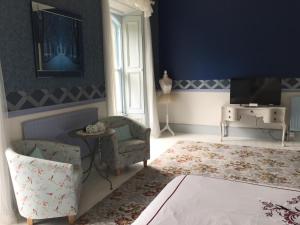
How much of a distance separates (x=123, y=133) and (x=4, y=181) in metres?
1.76

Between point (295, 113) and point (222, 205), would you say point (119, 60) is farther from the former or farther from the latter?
point (222, 205)

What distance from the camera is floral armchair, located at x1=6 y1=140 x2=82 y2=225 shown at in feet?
7.41

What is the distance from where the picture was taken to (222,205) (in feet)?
4.86

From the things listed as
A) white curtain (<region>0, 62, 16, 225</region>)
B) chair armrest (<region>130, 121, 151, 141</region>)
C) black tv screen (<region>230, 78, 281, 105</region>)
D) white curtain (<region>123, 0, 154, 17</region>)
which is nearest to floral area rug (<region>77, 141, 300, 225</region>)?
chair armrest (<region>130, 121, 151, 141</region>)

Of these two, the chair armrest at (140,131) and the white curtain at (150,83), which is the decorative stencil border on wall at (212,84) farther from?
the chair armrest at (140,131)

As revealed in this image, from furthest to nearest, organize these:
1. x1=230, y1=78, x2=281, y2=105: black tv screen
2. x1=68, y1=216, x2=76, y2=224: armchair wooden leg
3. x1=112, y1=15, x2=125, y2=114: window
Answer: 1. x1=112, y1=15, x2=125, y2=114: window
2. x1=230, y1=78, x2=281, y2=105: black tv screen
3. x1=68, y1=216, x2=76, y2=224: armchair wooden leg

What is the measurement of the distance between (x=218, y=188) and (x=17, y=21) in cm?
249

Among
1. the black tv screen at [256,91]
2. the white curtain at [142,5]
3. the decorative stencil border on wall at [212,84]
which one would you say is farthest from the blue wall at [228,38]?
the white curtain at [142,5]

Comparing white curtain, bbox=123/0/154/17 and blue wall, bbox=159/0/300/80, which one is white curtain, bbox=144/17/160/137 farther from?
blue wall, bbox=159/0/300/80

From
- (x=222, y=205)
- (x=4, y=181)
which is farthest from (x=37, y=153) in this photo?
(x=222, y=205)

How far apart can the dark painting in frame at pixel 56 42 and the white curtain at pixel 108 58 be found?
1.61 ft

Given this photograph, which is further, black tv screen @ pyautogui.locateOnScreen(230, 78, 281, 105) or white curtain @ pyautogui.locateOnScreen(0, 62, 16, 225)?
black tv screen @ pyautogui.locateOnScreen(230, 78, 281, 105)

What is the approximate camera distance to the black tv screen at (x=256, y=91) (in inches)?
194

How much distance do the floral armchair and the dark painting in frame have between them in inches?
45.2
